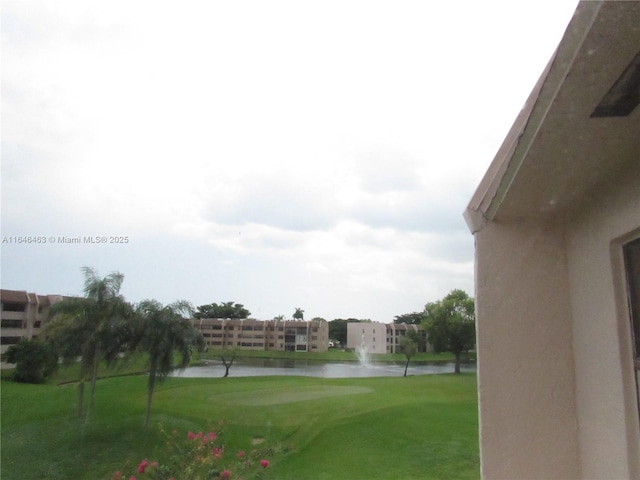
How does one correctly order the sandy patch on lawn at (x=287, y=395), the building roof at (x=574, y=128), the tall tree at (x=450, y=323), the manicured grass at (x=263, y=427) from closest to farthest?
the building roof at (x=574, y=128)
the manicured grass at (x=263, y=427)
the tall tree at (x=450, y=323)
the sandy patch on lawn at (x=287, y=395)

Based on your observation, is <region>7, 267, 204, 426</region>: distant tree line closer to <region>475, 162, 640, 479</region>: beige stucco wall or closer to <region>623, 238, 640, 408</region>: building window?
<region>475, 162, 640, 479</region>: beige stucco wall

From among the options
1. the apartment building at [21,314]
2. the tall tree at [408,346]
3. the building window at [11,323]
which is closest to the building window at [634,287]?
the apartment building at [21,314]

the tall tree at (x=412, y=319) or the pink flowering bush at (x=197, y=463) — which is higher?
the tall tree at (x=412, y=319)

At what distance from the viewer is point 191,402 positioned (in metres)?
9.40

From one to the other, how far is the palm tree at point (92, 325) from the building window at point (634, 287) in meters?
6.73

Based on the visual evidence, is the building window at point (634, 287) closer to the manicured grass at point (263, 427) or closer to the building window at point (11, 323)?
the manicured grass at point (263, 427)

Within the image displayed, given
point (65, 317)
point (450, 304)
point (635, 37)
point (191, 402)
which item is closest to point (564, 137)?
point (635, 37)

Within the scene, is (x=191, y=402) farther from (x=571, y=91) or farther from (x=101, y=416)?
(x=571, y=91)

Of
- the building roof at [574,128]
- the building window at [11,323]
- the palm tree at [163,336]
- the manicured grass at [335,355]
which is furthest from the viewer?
the manicured grass at [335,355]

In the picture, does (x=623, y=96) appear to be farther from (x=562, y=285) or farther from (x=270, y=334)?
(x=270, y=334)

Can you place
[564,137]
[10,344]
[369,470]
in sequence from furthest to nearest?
[369,470] < [10,344] < [564,137]

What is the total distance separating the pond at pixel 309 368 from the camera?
10.7 meters

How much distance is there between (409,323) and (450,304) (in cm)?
195

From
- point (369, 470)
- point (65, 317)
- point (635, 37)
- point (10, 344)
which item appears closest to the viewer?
point (635, 37)
